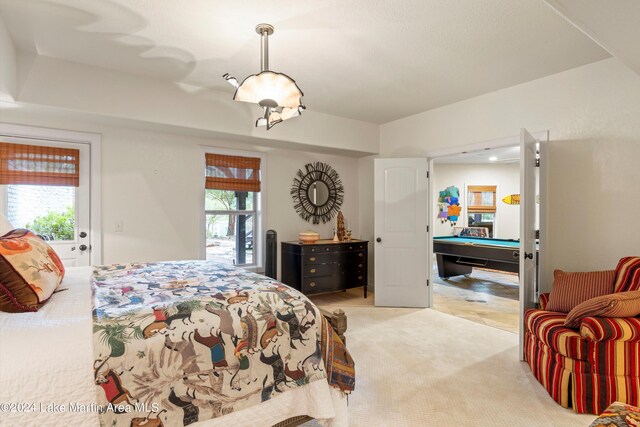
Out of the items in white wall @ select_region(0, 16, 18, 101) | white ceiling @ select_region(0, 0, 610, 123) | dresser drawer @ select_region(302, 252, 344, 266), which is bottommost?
dresser drawer @ select_region(302, 252, 344, 266)

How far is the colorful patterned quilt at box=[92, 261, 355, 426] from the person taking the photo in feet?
4.51

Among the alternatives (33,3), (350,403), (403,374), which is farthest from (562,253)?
(33,3)

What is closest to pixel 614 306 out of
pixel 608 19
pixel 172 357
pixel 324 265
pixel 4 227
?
pixel 608 19

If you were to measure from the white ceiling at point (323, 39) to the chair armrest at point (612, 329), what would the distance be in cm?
206

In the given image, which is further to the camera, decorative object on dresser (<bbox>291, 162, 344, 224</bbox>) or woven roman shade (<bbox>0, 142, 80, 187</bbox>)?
decorative object on dresser (<bbox>291, 162, 344, 224</bbox>)

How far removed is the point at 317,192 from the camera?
5.29 m

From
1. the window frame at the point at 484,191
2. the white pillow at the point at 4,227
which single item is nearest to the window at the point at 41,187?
the white pillow at the point at 4,227

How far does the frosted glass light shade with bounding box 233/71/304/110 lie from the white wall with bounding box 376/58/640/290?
266 cm

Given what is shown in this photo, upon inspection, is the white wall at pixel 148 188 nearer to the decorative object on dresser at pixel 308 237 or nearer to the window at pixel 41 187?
the window at pixel 41 187

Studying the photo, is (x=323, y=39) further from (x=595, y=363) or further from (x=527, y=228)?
(x=595, y=363)

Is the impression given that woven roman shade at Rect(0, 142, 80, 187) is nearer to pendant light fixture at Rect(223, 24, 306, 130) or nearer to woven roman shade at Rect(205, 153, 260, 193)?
woven roman shade at Rect(205, 153, 260, 193)

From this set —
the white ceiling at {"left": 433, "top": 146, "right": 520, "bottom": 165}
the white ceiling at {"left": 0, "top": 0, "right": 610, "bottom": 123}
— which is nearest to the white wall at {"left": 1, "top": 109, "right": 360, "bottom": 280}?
the white ceiling at {"left": 0, "top": 0, "right": 610, "bottom": 123}

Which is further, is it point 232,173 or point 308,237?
point 308,237

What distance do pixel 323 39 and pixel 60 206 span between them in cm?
310
